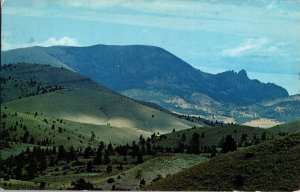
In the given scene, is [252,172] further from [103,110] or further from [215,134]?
[103,110]

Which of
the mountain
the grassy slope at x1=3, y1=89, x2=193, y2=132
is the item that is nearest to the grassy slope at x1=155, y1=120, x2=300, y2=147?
the mountain

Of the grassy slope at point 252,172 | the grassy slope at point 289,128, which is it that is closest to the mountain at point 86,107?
the grassy slope at point 289,128

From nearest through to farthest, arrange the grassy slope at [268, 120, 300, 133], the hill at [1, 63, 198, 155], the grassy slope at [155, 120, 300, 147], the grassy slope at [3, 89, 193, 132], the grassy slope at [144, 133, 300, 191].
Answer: the grassy slope at [144, 133, 300, 191] → the grassy slope at [268, 120, 300, 133] → the grassy slope at [155, 120, 300, 147] → the hill at [1, 63, 198, 155] → the grassy slope at [3, 89, 193, 132]

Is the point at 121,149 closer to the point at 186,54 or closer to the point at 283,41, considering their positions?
the point at 186,54

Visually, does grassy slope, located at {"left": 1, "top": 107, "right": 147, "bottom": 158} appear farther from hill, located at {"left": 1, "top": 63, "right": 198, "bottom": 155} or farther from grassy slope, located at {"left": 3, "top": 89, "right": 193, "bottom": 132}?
grassy slope, located at {"left": 3, "top": 89, "right": 193, "bottom": 132}

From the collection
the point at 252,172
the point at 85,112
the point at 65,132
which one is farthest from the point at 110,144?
the point at 85,112

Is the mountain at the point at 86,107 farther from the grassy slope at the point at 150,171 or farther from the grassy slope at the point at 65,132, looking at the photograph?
the grassy slope at the point at 150,171
